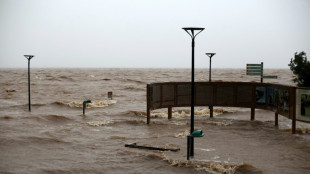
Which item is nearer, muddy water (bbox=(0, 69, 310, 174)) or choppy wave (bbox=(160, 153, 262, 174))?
choppy wave (bbox=(160, 153, 262, 174))

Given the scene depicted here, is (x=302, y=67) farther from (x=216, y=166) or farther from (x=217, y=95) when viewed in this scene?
(x=216, y=166)

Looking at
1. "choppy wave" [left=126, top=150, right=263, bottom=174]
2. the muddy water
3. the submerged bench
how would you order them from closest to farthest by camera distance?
"choppy wave" [left=126, top=150, right=263, bottom=174] → the muddy water → the submerged bench

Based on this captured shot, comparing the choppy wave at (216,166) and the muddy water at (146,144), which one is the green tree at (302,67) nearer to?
the muddy water at (146,144)

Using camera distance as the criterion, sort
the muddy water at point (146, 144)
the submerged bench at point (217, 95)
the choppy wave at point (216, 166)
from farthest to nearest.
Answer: the submerged bench at point (217, 95)
the muddy water at point (146, 144)
the choppy wave at point (216, 166)

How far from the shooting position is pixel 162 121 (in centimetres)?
2128

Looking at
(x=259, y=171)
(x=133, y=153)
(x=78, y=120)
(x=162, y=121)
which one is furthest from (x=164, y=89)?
(x=259, y=171)

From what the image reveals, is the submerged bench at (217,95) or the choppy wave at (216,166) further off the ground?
the submerged bench at (217,95)

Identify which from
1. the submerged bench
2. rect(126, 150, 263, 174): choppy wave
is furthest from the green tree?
rect(126, 150, 263, 174): choppy wave

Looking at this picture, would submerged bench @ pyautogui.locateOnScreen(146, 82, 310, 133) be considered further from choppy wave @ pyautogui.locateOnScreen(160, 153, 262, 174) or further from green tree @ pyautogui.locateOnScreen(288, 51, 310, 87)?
choppy wave @ pyautogui.locateOnScreen(160, 153, 262, 174)

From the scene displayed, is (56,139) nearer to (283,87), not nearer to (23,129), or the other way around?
(23,129)

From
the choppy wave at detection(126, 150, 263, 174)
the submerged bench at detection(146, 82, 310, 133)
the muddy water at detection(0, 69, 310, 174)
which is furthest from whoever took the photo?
the submerged bench at detection(146, 82, 310, 133)

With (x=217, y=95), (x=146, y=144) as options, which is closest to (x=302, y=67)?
(x=217, y=95)

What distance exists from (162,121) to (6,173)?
11409mm

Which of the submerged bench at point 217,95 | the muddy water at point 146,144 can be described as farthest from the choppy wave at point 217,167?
the submerged bench at point 217,95
